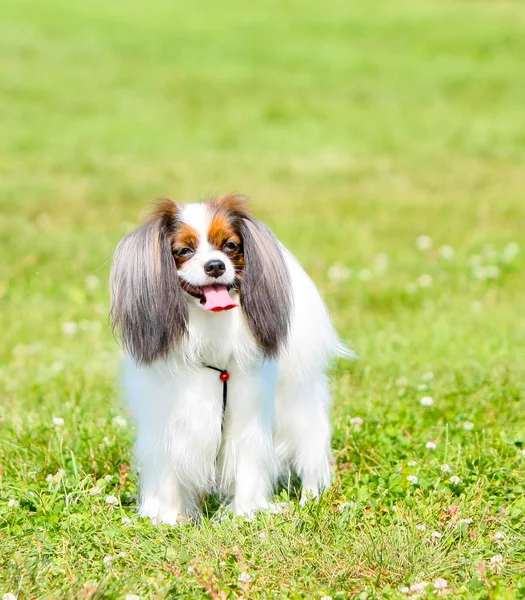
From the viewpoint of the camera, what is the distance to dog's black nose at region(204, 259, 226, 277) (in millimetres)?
3289

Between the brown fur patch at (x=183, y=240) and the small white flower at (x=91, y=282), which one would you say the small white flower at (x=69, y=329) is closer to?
the small white flower at (x=91, y=282)

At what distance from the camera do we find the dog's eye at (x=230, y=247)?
3.45 m

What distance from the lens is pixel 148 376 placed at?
3.58 meters

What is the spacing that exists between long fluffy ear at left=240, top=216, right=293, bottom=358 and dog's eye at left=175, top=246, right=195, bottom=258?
0.21 meters

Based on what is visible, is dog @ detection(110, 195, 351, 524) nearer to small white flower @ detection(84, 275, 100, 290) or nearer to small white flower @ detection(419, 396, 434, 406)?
small white flower @ detection(419, 396, 434, 406)

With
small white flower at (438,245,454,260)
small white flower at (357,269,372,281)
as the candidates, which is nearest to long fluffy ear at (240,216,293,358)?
small white flower at (357,269,372,281)

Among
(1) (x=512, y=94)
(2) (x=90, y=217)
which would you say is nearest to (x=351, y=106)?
(1) (x=512, y=94)

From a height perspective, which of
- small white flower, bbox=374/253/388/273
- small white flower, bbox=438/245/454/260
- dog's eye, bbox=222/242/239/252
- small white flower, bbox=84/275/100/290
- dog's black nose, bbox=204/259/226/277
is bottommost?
small white flower, bbox=84/275/100/290

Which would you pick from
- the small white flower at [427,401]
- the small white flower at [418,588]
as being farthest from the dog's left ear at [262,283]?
the small white flower at [427,401]

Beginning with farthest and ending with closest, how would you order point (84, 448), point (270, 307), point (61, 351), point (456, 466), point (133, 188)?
point (133, 188) → point (61, 351) → point (84, 448) → point (456, 466) → point (270, 307)

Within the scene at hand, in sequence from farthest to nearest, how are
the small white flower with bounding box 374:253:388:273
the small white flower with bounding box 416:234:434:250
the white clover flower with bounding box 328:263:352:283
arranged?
the small white flower with bounding box 416:234:434:250
the small white flower with bounding box 374:253:388:273
the white clover flower with bounding box 328:263:352:283

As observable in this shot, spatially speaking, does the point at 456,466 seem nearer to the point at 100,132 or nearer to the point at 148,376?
the point at 148,376

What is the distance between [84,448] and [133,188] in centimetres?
701

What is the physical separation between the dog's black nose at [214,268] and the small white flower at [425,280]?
4.71 meters
